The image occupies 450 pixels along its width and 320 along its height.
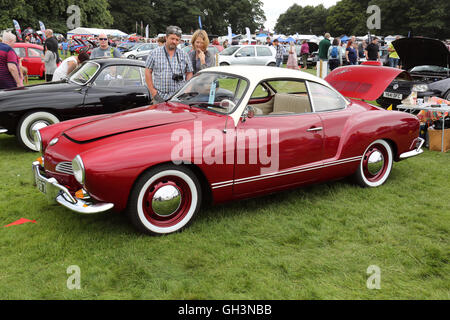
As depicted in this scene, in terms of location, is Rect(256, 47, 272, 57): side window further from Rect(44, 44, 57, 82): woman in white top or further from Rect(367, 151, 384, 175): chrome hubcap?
Rect(367, 151, 384, 175): chrome hubcap

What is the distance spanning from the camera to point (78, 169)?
10.4 ft

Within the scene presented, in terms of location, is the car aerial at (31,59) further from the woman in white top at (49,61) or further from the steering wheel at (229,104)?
the steering wheel at (229,104)

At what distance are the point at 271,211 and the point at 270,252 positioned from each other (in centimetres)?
87

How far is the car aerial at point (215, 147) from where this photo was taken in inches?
128

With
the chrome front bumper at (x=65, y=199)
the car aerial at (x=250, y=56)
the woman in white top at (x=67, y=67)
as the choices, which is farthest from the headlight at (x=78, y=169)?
the car aerial at (x=250, y=56)

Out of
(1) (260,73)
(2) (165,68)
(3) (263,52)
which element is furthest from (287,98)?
(3) (263,52)

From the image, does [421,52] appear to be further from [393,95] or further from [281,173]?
[281,173]

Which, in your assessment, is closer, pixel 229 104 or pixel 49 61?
pixel 229 104

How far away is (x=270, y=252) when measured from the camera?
10.9ft

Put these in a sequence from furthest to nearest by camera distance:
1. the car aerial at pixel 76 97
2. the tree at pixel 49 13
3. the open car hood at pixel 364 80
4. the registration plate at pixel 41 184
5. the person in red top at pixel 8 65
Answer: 1. the tree at pixel 49 13
2. the person in red top at pixel 8 65
3. the car aerial at pixel 76 97
4. the open car hood at pixel 364 80
5. the registration plate at pixel 41 184

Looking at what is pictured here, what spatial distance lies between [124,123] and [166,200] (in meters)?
0.87

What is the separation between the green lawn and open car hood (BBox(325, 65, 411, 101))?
5.72 ft

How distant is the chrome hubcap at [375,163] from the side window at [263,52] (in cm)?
1519

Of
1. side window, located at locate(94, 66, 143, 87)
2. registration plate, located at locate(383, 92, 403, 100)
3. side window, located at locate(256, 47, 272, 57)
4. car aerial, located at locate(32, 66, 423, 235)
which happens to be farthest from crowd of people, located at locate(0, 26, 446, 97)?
side window, located at locate(256, 47, 272, 57)
